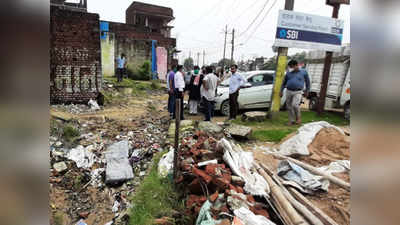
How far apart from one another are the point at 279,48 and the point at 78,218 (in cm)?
637

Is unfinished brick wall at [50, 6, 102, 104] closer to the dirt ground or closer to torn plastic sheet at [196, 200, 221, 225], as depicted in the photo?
the dirt ground

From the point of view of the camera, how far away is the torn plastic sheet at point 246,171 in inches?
117

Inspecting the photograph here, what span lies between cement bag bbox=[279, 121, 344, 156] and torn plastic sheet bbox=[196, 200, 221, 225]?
2.51m

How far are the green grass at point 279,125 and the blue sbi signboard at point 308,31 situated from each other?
2.18 metres

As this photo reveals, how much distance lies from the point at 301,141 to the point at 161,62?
15.8 meters

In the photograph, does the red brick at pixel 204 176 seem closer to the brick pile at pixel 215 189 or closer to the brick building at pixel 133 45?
the brick pile at pixel 215 189

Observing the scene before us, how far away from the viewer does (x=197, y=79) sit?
695cm

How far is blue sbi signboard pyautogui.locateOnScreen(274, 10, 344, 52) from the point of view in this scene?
6.73m

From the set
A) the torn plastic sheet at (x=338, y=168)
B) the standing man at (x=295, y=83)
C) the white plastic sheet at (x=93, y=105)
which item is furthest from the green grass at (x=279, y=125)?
the white plastic sheet at (x=93, y=105)

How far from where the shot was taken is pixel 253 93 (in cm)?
→ 770

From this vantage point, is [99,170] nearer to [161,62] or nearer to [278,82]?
[278,82]

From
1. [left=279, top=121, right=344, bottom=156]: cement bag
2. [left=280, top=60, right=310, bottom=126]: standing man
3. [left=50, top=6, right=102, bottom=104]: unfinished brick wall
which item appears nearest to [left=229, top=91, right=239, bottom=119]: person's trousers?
[left=280, top=60, right=310, bottom=126]: standing man
